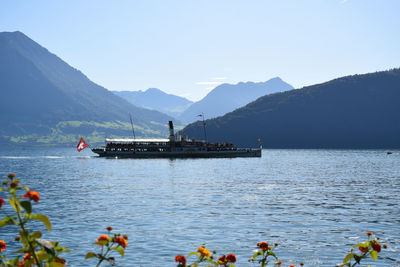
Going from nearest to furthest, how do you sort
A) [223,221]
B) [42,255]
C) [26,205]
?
[26,205]
[42,255]
[223,221]

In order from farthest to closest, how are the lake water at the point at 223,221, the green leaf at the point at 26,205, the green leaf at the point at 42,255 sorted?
the lake water at the point at 223,221
the green leaf at the point at 42,255
the green leaf at the point at 26,205

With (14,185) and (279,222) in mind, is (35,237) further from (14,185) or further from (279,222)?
(279,222)

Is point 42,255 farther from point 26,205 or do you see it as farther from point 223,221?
point 223,221

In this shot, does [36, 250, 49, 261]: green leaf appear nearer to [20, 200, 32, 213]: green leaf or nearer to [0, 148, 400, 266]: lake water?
[20, 200, 32, 213]: green leaf

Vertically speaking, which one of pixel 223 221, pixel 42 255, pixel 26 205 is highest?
pixel 26 205

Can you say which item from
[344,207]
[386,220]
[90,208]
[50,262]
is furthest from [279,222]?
[50,262]

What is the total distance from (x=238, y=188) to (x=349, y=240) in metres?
38.4

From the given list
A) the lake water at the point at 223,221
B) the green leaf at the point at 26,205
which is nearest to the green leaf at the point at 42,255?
the green leaf at the point at 26,205

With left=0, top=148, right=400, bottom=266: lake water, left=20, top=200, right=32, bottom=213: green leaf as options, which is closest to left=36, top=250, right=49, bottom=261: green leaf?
left=20, top=200, right=32, bottom=213: green leaf

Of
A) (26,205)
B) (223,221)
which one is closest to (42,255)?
(26,205)

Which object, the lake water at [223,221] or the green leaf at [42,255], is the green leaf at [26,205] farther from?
the lake water at [223,221]

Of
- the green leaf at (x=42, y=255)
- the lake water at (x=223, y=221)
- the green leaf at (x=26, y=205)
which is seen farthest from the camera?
the lake water at (x=223, y=221)

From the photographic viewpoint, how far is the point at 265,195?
56938mm

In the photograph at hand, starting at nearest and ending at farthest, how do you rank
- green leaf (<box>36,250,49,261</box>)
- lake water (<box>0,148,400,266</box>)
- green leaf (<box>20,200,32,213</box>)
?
green leaf (<box>20,200,32,213</box>)
green leaf (<box>36,250,49,261</box>)
lake water (<box>0,148,400,266</box>)
